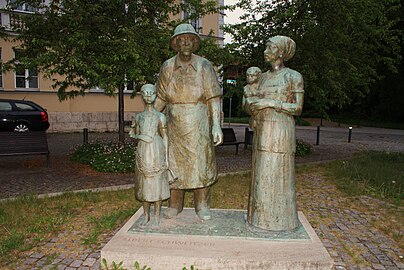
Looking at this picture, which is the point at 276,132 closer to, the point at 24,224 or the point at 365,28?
the point at 24,224

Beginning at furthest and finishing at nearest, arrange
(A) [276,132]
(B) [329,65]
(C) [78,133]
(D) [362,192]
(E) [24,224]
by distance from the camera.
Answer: (C) [78,133]
(B) [329,65]
(D) [362,192]
(E) [24,224]
(A) [276,132]

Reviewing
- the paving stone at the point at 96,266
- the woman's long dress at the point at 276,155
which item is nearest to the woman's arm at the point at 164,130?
the woman's long dress at the point at 276,155

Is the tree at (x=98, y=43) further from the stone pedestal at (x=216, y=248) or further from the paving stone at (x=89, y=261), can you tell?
the stone pedestal at (x=216, y=248)

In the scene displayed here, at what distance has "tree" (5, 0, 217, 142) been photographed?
7352 millimetres

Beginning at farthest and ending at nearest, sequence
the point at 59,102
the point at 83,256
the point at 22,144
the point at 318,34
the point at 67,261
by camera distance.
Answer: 1. the point at 59,102
2. the point at 318,34
3. the point at 22,144
4. the point at 83,256
5. the point at 67,261

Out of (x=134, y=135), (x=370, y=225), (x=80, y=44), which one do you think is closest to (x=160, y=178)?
(x=134, y=135)

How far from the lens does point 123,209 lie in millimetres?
5719

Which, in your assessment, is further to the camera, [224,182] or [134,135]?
[224,182]

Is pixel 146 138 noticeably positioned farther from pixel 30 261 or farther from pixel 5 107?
pixel 5 107

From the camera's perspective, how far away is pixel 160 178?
3.37 meters

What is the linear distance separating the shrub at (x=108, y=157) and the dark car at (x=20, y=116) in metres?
5.55

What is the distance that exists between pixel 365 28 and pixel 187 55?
9474 mm

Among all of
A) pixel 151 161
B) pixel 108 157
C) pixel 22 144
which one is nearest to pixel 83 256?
pixel 151 161

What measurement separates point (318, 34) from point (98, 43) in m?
6.07
